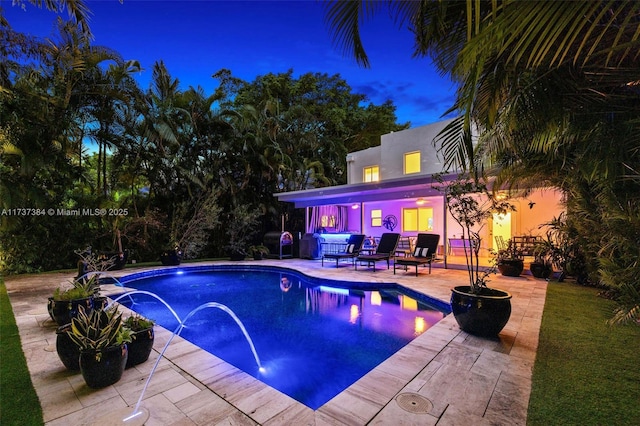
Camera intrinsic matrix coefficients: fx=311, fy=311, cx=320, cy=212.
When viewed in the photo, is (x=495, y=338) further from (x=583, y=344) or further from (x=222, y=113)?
(x=222, y=113)

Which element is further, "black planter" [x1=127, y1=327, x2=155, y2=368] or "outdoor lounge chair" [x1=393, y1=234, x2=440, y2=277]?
"outdoor lounge chair" [x1=393, y1=234, x2=440, y2=277]

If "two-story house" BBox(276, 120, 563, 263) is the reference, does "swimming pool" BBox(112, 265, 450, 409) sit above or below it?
→ below

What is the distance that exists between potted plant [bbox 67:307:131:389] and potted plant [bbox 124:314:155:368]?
0.21 m

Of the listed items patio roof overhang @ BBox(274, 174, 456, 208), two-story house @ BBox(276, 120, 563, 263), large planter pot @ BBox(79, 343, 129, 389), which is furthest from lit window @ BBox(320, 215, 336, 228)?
large planter pot @ BBox(79, 343, 129, 389)

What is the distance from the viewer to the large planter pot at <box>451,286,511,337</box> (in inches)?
165

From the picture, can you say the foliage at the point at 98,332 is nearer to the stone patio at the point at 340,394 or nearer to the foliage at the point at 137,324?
the foliage at the point at 137,324

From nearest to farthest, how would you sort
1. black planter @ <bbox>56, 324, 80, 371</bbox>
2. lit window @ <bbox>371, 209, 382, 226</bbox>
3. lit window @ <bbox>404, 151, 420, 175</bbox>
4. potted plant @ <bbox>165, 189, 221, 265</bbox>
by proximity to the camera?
black planter @ <bbox>56, 324, 80, 371</bbox> → potted plant @ <bbox>165, 189, 221, 265</bbox> → lit window @ <bbox>404, 151, 420, 175</bbox> → lit window @ <bbox>371, 209, 382, 226</bbox>

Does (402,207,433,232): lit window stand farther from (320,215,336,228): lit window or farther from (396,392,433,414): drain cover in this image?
(396,392,433,414): drain cover

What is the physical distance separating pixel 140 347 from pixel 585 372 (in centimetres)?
490

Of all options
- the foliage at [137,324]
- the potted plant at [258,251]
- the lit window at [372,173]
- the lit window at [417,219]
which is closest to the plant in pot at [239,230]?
the potted plant at [258,251]

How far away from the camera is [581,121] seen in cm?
307

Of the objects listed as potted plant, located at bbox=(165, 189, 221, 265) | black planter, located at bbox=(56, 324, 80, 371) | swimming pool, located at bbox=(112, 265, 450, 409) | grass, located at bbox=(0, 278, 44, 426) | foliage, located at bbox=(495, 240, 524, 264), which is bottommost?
swimming pool, located at bbox=(112, 265, 450, 409)

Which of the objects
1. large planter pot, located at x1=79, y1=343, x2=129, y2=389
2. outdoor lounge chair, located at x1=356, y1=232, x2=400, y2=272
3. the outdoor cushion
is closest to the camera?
large planter pot, located at x1=79, y1=343, x2=129, y2=389

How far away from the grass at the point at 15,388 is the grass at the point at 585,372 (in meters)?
4.14
